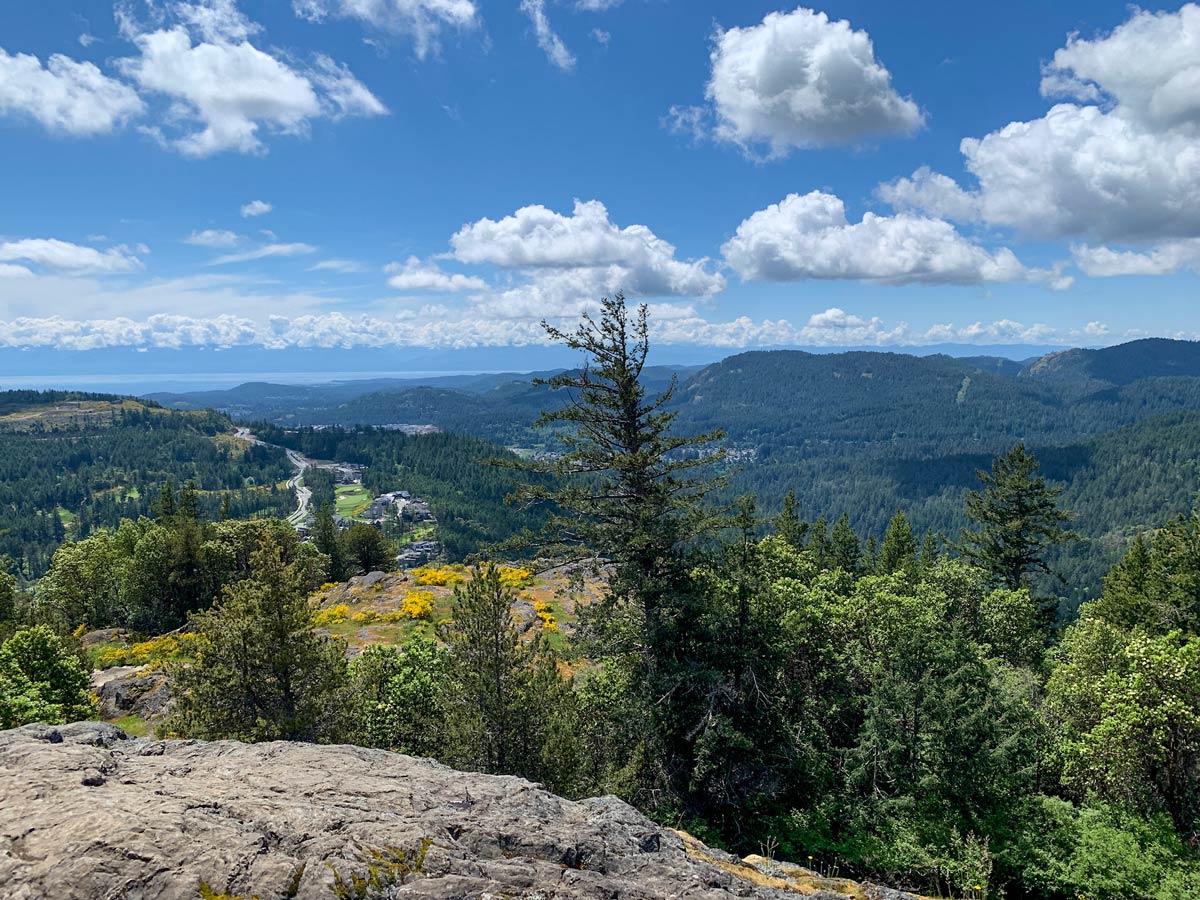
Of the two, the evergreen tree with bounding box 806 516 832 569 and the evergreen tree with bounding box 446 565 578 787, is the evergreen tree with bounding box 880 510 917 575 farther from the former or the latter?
the evergreen tree with bounding box 446 565 578 787

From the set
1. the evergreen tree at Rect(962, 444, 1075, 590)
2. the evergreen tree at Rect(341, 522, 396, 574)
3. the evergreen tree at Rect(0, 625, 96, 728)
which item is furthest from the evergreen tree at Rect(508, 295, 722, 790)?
the evergreen tree at Rect(341, 522, 396, 574)

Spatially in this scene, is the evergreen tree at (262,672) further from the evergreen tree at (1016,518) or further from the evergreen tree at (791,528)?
the evergreen tree at (791,528)

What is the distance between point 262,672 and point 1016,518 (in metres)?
47.5

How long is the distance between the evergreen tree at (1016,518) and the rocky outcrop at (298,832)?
129 ft

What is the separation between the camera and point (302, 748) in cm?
1322

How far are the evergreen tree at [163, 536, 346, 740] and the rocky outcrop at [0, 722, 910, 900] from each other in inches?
255

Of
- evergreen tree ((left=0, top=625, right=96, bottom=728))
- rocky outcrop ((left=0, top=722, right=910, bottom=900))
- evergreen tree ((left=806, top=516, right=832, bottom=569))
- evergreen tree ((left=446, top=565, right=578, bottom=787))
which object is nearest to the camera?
rocky outcrop ((left=0, top=722, right=910, bottom=900))

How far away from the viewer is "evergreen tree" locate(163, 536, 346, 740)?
19250mm

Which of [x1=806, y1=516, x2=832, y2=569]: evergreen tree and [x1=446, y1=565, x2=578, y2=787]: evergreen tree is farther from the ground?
[x1=446, y1=565, x2=578, y2=787]: evergreen tree

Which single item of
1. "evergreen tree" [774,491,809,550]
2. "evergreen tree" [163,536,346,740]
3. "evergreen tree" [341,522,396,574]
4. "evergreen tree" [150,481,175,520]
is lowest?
"evergreen tree" [341,522,396,574]

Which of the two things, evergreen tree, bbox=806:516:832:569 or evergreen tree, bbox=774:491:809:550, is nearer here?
evergreen tree, bbox=806:516:832:569

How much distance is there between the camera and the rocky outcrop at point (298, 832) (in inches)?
307

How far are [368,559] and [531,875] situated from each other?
80156 millimetres

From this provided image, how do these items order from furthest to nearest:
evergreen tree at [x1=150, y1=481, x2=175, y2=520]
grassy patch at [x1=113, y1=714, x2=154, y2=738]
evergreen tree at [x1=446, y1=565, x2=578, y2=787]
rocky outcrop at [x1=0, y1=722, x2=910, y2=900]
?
evergreen tree at [x1=150, y1=481, x2=175, y2=520]
grassy patch at [x1=113, y1=714, x2=154, y2=738]
evergreen tree at [x1=446, y1=565, x2=578, y2=787]
rocky outcrop at [x1=0, y1=722, x2=910, y2=900]
